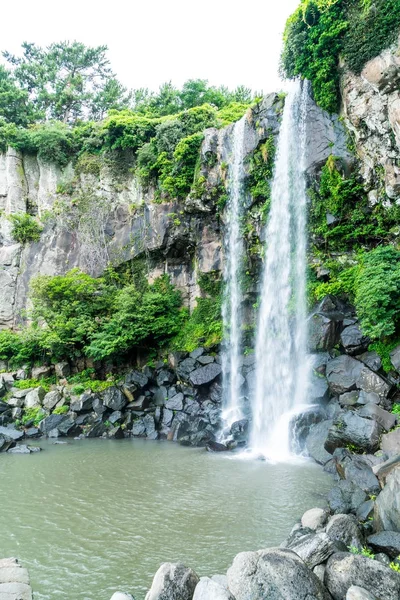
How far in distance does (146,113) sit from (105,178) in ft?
17.5

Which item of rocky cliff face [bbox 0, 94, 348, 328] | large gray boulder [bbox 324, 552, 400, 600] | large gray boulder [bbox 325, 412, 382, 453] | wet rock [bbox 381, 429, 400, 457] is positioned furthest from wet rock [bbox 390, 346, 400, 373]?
rocky cliff face [bbox 0, 94, 348, 328]

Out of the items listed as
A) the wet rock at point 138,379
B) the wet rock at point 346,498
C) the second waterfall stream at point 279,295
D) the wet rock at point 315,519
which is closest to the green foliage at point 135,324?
the wet rock at point 138,379

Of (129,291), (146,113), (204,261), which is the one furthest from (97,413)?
(146,113)

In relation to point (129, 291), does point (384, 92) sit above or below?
above

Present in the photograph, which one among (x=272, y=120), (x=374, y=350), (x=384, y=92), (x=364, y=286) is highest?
(x=272, y=120)

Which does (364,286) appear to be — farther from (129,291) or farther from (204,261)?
(129,291)

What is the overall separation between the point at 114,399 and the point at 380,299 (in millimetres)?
11046

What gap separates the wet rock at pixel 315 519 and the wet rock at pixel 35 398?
14179 millimetres

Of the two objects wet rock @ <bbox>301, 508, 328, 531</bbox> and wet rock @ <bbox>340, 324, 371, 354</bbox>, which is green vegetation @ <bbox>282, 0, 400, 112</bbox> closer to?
wet rock @ <bbox>340, 324, 371, 354</bbox>

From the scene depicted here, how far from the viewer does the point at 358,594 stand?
13.4ft

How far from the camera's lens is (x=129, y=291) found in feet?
63.3

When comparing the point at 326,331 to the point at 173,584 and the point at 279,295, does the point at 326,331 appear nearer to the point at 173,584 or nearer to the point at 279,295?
the point at 279,295

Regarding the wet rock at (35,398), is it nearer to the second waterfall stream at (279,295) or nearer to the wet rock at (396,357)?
the second waterfall stream at (279,295)

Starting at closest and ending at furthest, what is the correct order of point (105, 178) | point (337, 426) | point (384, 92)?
point (337, 426), point (384, 92), point (105, 178)
